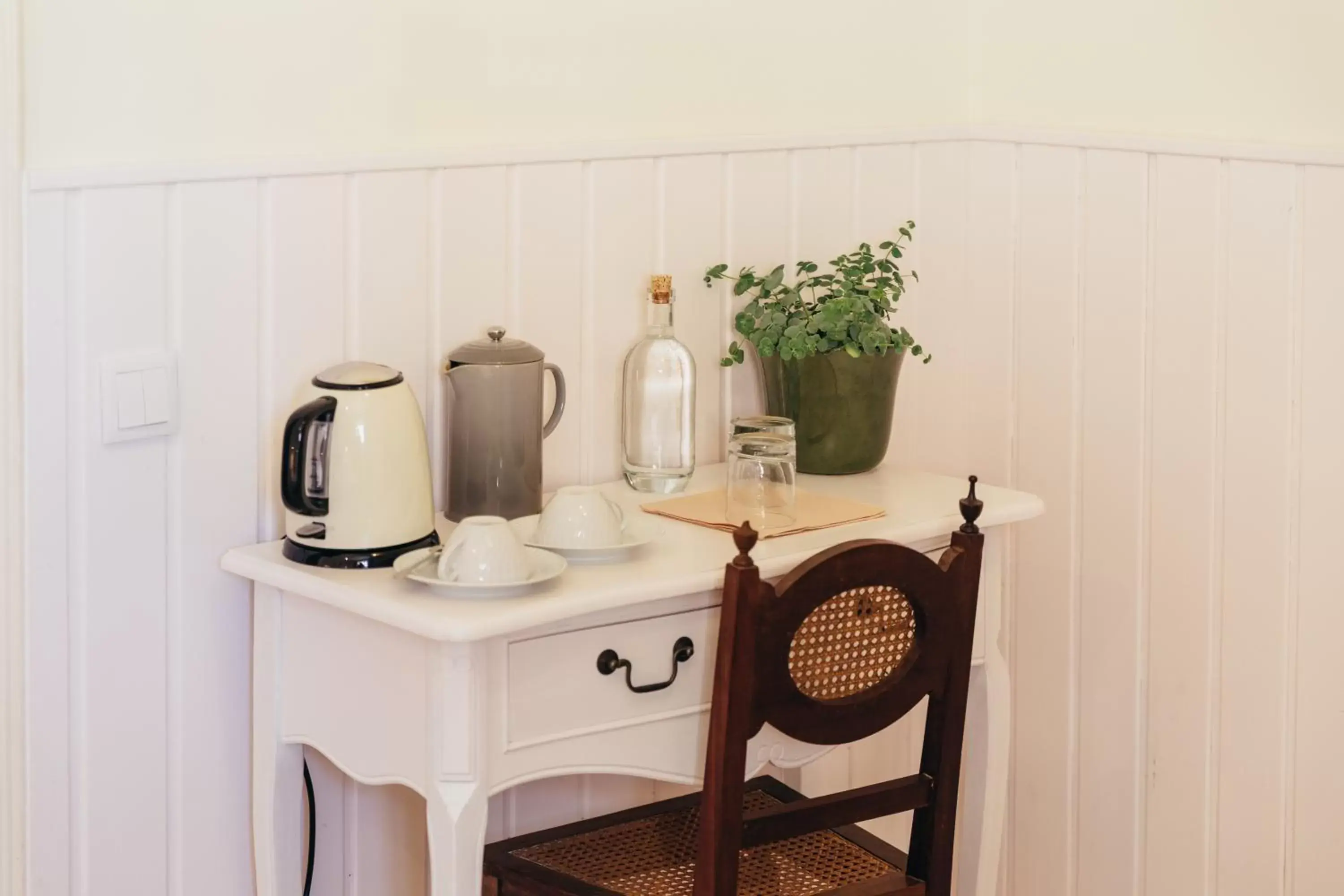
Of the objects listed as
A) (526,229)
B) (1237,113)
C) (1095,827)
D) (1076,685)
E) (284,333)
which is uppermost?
(1237,113)

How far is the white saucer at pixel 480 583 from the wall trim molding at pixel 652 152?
0.45 m

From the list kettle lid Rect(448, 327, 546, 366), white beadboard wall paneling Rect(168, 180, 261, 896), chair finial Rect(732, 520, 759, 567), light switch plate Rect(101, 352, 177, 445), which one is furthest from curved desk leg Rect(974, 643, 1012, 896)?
light switch plate Rect(101, 352, 177, 445)

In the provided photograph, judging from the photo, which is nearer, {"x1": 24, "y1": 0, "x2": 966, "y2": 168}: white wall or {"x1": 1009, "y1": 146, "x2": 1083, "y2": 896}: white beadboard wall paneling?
{"x1": 24, "y1": 0, "x2": 966, "y2": 168}: white wall

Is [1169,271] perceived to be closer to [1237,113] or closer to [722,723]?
[1237,113]

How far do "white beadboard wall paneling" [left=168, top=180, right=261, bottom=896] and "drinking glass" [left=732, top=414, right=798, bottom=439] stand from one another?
1.89 ft

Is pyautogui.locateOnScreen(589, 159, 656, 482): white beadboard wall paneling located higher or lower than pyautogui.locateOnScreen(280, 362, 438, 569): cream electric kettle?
higher

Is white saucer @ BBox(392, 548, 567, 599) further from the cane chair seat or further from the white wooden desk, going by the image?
the cane chair seat

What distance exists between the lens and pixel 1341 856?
2018 millimetres

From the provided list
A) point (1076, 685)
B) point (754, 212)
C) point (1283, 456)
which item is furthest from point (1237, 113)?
point (1076, 685)

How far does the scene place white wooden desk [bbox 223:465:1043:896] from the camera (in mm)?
1508

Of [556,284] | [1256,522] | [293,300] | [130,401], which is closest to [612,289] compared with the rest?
[556,284]

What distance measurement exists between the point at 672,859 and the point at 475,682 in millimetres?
448

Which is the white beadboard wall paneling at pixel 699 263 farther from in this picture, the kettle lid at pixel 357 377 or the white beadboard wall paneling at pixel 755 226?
the kettle lid at pixel 357 377

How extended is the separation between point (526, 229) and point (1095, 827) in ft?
3.88
